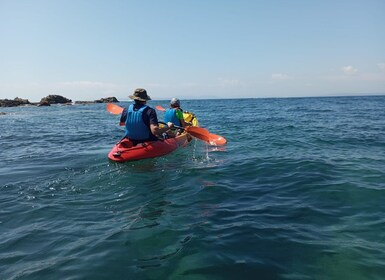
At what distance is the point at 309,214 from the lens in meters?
5.59

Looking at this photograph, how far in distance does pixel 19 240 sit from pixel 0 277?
1058mm

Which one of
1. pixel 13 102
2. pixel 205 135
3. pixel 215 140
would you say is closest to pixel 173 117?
pixel 205 135

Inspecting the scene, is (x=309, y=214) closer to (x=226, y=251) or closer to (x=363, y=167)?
(x=226, y=251)

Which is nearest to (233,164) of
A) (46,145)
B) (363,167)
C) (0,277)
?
(363,167)

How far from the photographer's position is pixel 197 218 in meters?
5.49

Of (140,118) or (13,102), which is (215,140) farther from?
(13,102)

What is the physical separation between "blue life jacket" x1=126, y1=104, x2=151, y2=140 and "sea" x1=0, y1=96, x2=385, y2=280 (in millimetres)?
860

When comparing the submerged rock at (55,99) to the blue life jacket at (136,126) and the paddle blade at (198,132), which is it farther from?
the blue life jacket at (136,126)

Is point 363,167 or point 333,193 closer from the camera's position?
point 333,193

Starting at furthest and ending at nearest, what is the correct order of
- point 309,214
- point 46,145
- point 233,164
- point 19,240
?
point 46,145 < point 233,164 < point 309,214 < point 19,240

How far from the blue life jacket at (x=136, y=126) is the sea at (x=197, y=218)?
2.82 ft

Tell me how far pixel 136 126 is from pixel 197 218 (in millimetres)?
4980

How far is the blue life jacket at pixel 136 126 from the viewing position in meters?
9.65

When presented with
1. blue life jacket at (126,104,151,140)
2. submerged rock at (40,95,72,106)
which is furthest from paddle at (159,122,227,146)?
submerged rock at (40,95,72,106)
